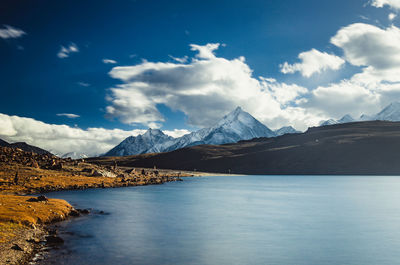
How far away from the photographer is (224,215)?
60875 mm

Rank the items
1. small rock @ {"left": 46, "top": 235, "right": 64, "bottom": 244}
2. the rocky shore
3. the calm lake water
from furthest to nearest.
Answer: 1. small rock @ {"left": 46, "top": 235, "right": 64, "bottom": 244}
2. the calm lake water
3. the rocky shore

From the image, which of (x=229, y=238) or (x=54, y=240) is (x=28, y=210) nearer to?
(x=54, y=240)

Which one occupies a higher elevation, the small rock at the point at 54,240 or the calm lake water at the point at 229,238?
the small rock at the point at 54,240

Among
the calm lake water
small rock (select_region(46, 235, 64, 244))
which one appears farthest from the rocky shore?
the calm lake water

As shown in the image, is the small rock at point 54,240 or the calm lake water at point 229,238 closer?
the calm lake water at point 229,238

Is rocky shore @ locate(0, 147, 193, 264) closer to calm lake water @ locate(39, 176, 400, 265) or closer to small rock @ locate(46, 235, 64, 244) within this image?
small rock @ locate(46, 235, 64, 244)

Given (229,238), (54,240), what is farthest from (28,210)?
(229,238)

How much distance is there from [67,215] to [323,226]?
42.2 metres

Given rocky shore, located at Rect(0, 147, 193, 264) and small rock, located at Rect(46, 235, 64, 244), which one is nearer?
rocky shore, located at Rect(0, 147, 193, 264)

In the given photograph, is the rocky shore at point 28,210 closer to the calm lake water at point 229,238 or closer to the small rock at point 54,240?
the small rock at point 54,240

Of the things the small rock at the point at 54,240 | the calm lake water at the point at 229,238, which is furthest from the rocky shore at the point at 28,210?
the calm lake water at the point at 229,238

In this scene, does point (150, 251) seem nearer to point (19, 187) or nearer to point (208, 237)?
point (208, 237)

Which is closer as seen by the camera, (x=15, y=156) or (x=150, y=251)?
(x=150, y=251)

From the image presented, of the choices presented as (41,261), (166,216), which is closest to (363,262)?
(41,261)
